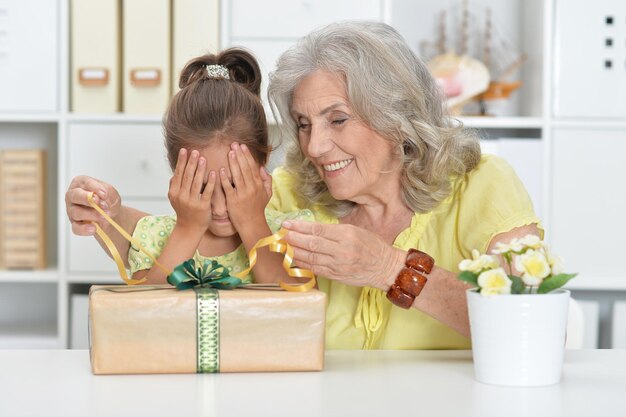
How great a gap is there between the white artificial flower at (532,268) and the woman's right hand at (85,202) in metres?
0.65

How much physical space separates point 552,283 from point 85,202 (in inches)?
27.6

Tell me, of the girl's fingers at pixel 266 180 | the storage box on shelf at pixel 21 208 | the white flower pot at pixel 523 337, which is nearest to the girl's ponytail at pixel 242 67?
the girl's fingers at pixel 266 180

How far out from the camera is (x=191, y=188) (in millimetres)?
1396

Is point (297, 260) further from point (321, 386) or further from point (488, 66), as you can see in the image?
point (488, 66)

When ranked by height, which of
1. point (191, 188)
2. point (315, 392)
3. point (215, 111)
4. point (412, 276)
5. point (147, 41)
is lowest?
point (315, 392)

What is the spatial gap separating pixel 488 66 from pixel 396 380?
1.79 metres

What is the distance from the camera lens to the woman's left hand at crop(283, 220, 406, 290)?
125 centimetres

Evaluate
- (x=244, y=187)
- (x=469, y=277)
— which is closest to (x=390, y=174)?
(x=244, y=187)

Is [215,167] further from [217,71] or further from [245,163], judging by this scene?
[217,71]

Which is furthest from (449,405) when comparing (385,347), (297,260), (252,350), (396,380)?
(385,347)

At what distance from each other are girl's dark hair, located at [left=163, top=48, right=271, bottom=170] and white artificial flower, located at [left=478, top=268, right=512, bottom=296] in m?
0.54

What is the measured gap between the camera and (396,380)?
3.61 feet

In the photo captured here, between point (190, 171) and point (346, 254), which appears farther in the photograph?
point (190, 171)

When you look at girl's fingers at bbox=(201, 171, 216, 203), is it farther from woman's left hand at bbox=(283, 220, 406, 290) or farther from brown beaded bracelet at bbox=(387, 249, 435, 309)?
brown beaded bracelet at bbox=(387, 249, 435, 309)
